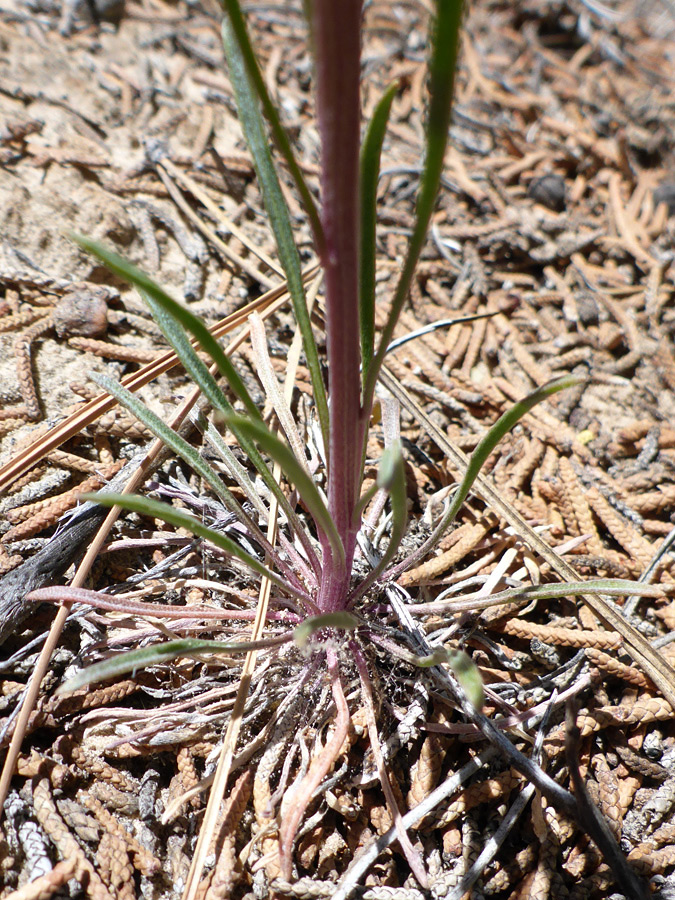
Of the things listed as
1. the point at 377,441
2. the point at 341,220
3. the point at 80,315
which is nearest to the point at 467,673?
the point at 341,220

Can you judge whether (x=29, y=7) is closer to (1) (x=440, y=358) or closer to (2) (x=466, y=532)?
(1) (x=440, y=358)

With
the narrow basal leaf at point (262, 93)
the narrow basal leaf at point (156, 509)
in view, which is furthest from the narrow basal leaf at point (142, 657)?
the narrow basal leaf at point (262, 93)

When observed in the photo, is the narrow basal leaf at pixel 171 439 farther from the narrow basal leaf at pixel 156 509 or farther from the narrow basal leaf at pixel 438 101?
the narrow basal leaf at pixel 438 101

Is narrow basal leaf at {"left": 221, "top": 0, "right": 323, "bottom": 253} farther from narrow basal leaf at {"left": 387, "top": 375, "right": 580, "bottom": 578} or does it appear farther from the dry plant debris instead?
the dry plant debris

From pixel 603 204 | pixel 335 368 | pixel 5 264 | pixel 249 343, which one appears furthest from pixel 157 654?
pixel 603 204

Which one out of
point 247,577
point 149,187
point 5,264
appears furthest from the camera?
point 149,187

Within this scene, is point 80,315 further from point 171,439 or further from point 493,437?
point 493,437
